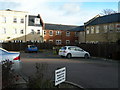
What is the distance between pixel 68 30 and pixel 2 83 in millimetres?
50319

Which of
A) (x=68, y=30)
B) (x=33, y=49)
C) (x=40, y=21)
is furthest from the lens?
(x=68, y=30)

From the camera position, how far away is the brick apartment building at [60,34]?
53031mm

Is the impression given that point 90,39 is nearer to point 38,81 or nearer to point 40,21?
point 40,21

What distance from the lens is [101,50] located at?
2433cm

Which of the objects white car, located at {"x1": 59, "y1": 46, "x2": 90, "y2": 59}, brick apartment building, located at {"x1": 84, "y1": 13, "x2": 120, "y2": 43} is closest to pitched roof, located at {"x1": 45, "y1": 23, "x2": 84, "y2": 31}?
brick apartment building, located at {"x1": 84, "y1": 13, "x2": 120, "y2": 43}

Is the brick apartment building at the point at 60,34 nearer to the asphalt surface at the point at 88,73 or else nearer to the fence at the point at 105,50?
the fence at the point at 105,50

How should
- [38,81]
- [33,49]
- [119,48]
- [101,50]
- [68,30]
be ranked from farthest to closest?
1. [68,30]
2. [33,49]
3. [101,50]
4. [119,48]
5. [38,81]

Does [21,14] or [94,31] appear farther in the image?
[21,14]

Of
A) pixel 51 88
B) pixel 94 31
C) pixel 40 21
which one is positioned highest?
pixel 40 21

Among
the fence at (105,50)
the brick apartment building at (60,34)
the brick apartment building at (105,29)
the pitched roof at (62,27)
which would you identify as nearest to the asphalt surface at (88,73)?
the fence at (105,50)

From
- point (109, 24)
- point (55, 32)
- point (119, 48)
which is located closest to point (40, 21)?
point (55, 32)

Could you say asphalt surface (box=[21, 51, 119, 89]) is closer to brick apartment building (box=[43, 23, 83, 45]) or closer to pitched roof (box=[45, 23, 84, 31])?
brick apartment building (box=[43, 23, 83, 45])

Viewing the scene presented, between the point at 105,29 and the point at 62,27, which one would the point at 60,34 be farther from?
the point at 105,29

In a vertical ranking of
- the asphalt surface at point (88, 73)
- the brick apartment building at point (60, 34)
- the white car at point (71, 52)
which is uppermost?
the brick apartment building at point (60, 34)
